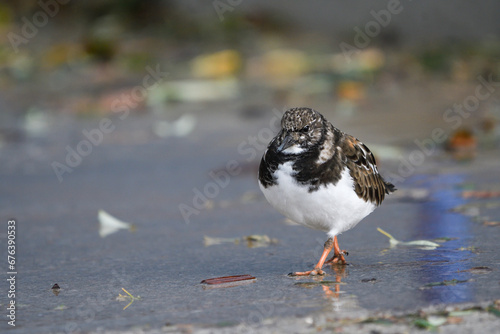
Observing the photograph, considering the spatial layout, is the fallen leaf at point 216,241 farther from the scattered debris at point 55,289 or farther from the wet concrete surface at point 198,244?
the scattered debris at point 55,289

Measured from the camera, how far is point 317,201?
4086 mm

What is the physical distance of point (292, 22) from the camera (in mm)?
13227

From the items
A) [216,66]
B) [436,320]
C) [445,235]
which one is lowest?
[436,320]

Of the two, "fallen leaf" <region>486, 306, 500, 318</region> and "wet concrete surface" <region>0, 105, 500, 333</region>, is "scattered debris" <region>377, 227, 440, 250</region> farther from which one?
"fallen leaf" <region>486, 306, 500, 318</region>

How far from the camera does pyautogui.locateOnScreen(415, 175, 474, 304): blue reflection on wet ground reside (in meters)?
3.46

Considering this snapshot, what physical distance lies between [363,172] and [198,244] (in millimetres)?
1090

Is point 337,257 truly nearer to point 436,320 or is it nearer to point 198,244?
point 198,244

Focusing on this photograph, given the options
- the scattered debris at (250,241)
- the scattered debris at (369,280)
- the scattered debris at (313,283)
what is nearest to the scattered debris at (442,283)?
the scattered debris at (369,280)

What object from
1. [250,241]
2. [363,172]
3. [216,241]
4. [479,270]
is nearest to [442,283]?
[479,270]

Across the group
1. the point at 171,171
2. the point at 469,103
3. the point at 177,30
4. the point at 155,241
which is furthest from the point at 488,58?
the point at 155,241

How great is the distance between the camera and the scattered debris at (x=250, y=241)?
15.8 ft

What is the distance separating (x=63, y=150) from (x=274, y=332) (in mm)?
5183

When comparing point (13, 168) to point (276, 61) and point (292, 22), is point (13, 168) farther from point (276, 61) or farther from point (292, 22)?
point (292, 22)

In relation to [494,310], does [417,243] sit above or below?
above
